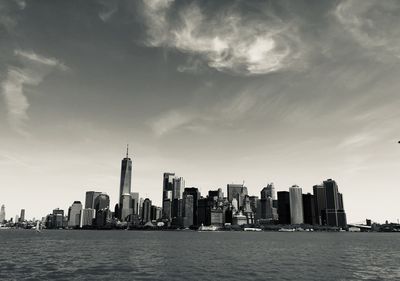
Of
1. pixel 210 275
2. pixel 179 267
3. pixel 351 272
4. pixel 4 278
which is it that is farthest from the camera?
pixel 179 267

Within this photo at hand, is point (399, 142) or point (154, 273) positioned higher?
point (399, 142)

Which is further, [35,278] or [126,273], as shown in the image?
[126,273]

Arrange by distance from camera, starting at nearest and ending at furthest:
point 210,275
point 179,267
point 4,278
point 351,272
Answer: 1. point 4,278
2. point 210,275
3. point 351,272
4. point 179,267


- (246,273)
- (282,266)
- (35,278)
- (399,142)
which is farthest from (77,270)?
(399,142)

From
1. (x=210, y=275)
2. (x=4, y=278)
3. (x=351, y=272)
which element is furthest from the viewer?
(x=351, y=272)

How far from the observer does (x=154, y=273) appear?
7131 centimetres

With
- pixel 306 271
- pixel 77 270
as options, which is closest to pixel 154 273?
pixel 77 270

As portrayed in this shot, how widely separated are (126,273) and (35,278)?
16.9 meters

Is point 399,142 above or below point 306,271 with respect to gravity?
above

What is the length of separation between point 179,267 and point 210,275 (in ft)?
47.4

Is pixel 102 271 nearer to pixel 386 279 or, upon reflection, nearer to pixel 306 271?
pixel 306 271

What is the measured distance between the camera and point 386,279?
67.3 metres

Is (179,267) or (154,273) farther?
(179,267)

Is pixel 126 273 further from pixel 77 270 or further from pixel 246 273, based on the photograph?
pixel 246 273
